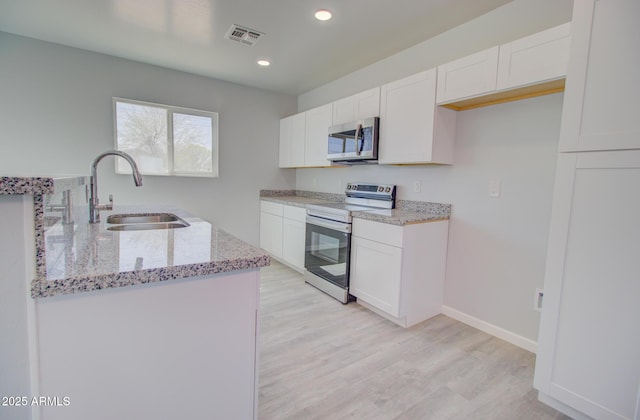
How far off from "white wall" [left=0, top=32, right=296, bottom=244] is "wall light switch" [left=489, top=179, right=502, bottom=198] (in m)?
3.00

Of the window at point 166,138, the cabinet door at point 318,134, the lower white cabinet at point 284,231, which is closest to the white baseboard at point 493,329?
the lower white cabinet at point 284,231

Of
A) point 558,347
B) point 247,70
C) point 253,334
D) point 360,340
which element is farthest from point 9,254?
point 247,70

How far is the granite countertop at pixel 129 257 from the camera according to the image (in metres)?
0.79

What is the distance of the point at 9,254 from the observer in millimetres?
714

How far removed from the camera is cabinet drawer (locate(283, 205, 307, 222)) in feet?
11.2

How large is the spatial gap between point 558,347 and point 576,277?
1.22ft

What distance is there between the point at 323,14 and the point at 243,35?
80cm

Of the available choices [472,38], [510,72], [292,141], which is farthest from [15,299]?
[292,141]

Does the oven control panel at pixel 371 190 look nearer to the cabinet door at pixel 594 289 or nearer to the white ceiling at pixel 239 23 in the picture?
the white ceiling at pixel 239 23

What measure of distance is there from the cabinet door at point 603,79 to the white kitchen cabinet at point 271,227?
299cm

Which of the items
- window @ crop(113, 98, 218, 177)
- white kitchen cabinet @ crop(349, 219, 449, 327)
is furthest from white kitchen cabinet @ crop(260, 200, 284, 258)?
white kitchen cabinet @ crop(349, 219, 449, 327)

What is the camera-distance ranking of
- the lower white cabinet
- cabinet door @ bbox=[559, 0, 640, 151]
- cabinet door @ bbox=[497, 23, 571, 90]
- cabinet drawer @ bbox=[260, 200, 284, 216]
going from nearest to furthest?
cabinet door @ bbox=[559, 0, 640, 151] → cabinet door @ bbox=[497, 23, 571, 90] → the lower white cabinet → cabinet drawer @ bbox=[260, 200, 284, 216]

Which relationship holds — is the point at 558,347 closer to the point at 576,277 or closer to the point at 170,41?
the point at 576,277

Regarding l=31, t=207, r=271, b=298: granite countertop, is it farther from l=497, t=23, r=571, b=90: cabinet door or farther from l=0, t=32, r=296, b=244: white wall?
l=0, t=32, r=296, b=244: white wall
